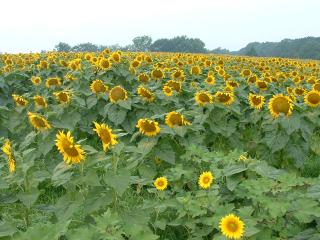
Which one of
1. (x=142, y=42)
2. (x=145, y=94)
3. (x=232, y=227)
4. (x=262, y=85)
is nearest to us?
(x=232, y=227)

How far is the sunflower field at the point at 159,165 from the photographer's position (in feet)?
11.2

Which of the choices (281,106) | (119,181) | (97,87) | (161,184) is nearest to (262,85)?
(281,106)

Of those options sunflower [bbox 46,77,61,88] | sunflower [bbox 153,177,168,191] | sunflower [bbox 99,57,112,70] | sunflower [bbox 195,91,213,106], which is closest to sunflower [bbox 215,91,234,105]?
sunflower [bbox 195,91,213,106]

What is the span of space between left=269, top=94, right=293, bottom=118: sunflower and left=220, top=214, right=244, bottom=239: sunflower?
9.06ft

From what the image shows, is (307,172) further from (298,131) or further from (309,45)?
(309,45)

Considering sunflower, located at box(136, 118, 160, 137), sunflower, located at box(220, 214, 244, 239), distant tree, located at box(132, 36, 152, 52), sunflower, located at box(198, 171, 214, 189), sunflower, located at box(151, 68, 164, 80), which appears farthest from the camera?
distant tree, located at box(132, 36, 152, 52)

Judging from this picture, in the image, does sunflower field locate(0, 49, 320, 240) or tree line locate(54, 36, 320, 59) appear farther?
tree line locate(54, 36, 320, 59)

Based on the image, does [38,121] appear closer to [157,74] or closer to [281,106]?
[281,106]

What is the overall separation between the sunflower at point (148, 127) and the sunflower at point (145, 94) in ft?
6.56

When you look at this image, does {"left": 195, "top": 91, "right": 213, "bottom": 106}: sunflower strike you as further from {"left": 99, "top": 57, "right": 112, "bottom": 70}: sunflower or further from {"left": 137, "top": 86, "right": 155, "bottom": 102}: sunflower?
{"left": 99, "top": 57, "right": 112, "bottom": 70}: sunflower

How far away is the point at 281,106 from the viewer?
5668 millimetres

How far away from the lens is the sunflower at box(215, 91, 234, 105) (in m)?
6.43

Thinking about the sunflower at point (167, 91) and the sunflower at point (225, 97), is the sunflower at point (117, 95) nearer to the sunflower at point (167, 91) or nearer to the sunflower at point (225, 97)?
the sunflower at point (167, 91)

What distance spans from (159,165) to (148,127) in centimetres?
85
